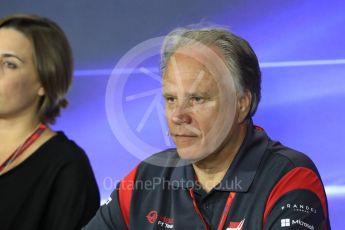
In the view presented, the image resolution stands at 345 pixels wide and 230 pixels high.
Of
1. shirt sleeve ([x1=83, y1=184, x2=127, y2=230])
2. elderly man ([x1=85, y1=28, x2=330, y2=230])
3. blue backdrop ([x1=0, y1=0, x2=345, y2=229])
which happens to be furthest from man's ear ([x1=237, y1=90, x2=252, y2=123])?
blue backdrop ([x1=0, y1=0, x2=345, y2=229])

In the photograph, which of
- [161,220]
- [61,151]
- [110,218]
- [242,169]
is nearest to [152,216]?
[161,220]

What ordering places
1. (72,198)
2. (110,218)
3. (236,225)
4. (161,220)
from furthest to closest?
(72,198), (110,218), (161,220), (236,225)

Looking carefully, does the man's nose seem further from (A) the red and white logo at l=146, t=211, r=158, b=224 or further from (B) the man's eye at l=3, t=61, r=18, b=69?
(B) the man's eye at l=3, t=61, r=18, b=69

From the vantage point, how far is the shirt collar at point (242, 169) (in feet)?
5.59

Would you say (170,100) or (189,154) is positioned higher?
(170,100)

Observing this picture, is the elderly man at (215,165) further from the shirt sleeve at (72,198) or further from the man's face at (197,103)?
the shirt sleeve at (72,198)

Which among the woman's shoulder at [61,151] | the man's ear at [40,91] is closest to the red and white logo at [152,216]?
the woman's shoulder at [61,151]

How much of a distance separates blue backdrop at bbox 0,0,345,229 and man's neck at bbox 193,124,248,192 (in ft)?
1.89

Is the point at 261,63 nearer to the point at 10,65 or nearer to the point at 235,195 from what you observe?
the point at 10,65

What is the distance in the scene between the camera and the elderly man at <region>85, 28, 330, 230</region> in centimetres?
165

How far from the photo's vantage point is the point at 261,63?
112 inches

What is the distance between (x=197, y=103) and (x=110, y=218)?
0.43 metres

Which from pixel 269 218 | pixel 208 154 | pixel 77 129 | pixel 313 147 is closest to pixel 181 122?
pixel 208 154

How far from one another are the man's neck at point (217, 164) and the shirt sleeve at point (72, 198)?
488 millimetres
